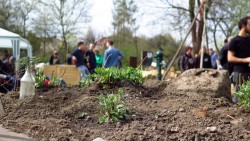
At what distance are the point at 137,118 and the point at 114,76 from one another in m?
1.86

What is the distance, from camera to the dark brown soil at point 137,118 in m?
3.22

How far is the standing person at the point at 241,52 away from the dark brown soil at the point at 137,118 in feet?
3.55

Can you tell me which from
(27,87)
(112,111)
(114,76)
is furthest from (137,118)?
(27,87)

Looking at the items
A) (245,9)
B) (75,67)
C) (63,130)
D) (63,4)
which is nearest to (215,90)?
(63,130)

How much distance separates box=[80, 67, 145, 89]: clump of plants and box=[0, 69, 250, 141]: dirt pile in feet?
0.65

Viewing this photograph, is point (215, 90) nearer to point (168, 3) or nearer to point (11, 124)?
point (11, 124)

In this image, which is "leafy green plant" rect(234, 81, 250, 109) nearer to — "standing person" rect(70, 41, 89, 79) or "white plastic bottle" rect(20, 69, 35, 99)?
"white plastic bottle" rect(20, 69, 35, 99)

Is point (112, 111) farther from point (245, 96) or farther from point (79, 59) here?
point (79, 59)

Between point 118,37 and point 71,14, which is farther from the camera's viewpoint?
point 118,37

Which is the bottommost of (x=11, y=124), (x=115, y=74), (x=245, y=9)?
(x=11, y=124)

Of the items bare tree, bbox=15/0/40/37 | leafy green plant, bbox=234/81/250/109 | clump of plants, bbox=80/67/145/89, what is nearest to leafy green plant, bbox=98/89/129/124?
leafy green plant, bbox=234/81/250/109

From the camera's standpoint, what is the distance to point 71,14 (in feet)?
118

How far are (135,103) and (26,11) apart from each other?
32.2 m

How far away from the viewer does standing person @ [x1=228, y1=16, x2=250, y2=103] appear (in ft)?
19.8
